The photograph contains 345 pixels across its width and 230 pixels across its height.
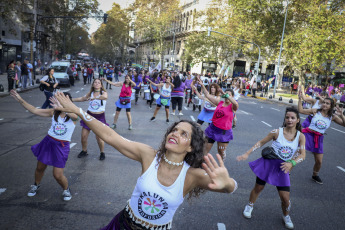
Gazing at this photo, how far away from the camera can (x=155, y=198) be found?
7.46ft

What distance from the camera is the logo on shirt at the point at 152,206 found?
7.45ft

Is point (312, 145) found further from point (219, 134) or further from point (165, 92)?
point (165, 92)

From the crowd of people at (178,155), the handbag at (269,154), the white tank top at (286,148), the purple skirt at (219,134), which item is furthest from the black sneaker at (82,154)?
the white tank top at (286,148)

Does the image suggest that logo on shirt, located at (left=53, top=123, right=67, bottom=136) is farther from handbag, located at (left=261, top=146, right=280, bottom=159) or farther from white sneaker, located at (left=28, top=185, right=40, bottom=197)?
handbag, located at (left=261, top=146, right=280, bottom=159)

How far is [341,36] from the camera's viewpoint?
2766 centimetres

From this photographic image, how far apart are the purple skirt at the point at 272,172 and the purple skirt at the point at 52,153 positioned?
298cm

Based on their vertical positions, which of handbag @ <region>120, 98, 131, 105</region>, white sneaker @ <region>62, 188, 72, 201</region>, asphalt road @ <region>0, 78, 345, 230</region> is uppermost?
handbag @ <region>120, 98, 131, 105</region>

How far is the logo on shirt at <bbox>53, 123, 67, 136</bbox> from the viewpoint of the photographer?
4.32m

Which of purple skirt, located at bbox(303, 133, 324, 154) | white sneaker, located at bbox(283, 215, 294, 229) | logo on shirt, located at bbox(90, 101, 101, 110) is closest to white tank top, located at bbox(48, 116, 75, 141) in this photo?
logo on shirt, located at bbox(90, 101, 101, 110)

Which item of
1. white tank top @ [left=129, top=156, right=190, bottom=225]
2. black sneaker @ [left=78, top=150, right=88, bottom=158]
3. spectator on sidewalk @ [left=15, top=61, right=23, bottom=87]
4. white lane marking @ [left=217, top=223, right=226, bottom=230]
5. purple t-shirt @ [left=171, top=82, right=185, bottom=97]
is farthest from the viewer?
spectator on sidewalk @ [left=15, top=61, right=23, bottom=87]

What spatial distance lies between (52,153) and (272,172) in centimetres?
334

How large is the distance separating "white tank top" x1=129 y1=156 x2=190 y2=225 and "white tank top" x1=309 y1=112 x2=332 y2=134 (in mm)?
4848

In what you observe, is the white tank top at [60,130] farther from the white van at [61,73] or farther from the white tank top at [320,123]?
the white van at [61,73]

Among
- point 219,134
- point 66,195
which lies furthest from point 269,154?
point 66,195
